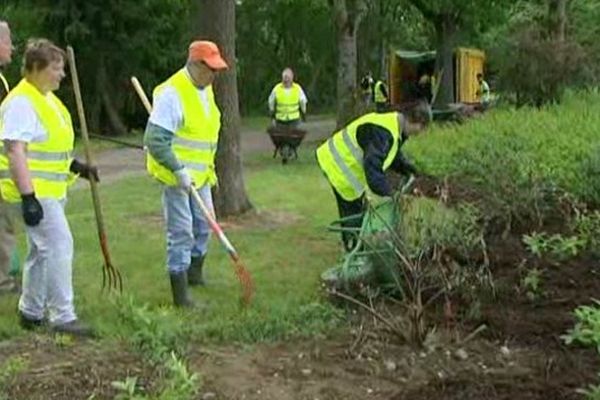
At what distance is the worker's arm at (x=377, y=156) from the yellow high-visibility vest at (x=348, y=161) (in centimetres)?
9

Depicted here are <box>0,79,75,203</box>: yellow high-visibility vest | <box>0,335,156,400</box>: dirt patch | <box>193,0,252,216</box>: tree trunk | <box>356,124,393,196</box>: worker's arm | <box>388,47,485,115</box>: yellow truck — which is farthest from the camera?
<box>388,47,485,115</box>: yellow truck

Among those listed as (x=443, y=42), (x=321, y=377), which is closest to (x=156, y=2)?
(x=443, y=42)

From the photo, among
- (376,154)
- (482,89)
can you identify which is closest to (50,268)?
(376,154)

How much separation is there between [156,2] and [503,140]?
19861 millimetres

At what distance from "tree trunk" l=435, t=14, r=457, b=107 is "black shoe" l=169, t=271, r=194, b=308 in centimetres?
2218

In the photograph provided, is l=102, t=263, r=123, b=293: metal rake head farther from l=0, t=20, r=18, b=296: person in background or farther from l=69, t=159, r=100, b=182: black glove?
l=69, t=159, r=100, b=182: black glove

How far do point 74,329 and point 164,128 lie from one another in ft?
4.67

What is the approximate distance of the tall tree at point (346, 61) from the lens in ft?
70.1

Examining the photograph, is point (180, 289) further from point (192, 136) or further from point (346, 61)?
point (346, 61)

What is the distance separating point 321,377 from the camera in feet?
18.1

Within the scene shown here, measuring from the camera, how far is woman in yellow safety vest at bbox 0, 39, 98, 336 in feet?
20.3

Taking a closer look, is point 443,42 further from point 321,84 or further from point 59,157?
point 59,157

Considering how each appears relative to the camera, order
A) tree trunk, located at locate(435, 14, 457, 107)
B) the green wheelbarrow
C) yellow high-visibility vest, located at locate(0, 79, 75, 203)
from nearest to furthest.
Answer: yellow high-visibility vest, located at locate(0, 79, 75, 203)
the green wheelbarrow
tree trunk, located at locate(435, 14, 457, 107)

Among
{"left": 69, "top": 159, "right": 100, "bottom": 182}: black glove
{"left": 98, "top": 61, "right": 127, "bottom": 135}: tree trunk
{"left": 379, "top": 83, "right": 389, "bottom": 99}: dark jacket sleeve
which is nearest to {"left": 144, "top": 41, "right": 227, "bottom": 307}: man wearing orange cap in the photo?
A: {"left": 69, "top": 159, "right": 100, "bottom": 182}: black glove
